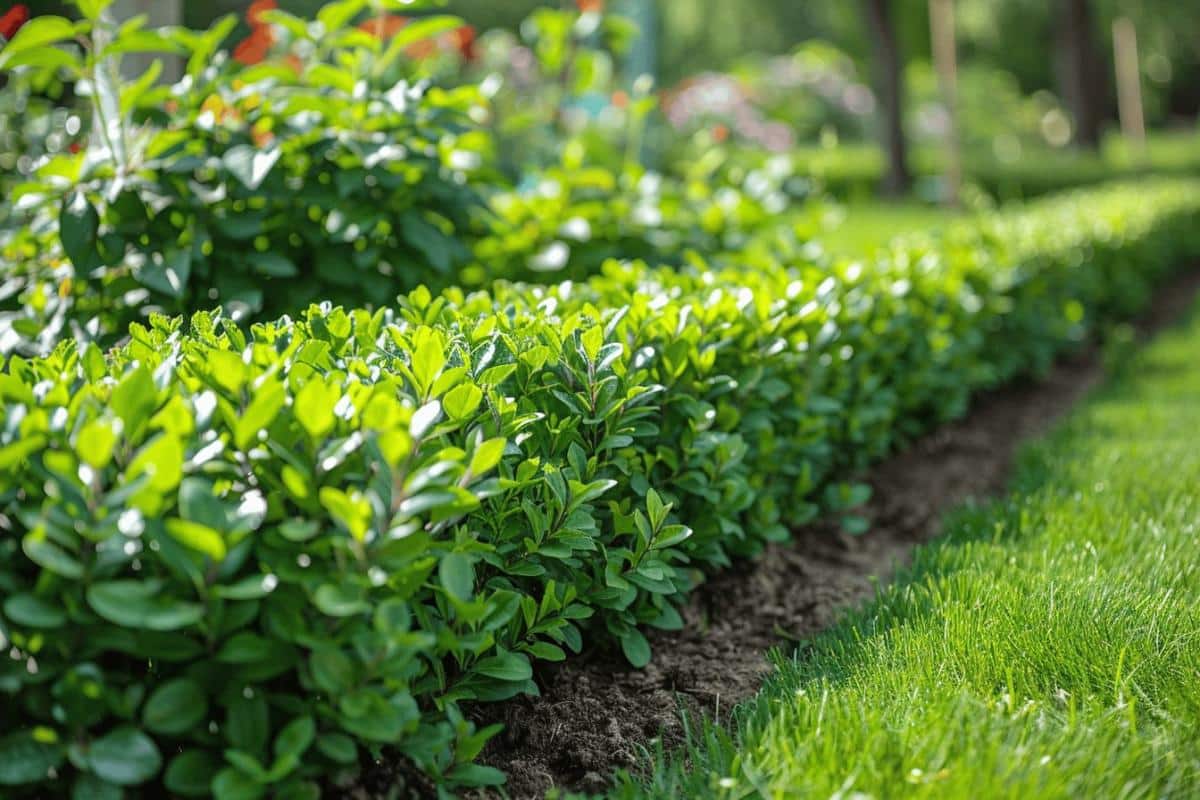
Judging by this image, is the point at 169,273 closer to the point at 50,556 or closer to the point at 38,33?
the point at 38,33

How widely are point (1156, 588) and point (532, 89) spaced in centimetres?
837

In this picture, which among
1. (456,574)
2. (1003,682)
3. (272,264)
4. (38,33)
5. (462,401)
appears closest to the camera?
(456,574)

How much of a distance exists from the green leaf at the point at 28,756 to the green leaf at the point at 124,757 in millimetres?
59

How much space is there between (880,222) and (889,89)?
3510mm

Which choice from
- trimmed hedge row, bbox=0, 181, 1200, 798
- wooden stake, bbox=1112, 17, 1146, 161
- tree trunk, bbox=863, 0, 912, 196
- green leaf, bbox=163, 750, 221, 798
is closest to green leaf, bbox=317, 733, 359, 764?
trimmed hedge row, bbox=0, 181, 1200, 798

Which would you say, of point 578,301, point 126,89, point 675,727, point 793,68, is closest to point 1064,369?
point 578,301

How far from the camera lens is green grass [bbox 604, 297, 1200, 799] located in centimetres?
174

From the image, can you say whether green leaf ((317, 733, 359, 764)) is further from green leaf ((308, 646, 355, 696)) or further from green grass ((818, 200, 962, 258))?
green grass ((818, 200, 962, 258))

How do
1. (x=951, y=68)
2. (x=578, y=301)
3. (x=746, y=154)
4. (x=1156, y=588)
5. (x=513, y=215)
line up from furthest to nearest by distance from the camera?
(x=746, y=154), (x=951, y=68), (x=513, y=215), (x=578, y=301), (x=1156, y=588)

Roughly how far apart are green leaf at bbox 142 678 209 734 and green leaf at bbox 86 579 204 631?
4.3 inches

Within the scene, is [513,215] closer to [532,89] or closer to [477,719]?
[477,719]

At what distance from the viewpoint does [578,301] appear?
9.01 ft

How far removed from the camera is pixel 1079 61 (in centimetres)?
1869

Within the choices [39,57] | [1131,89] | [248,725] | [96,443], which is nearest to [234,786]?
[248,725]
